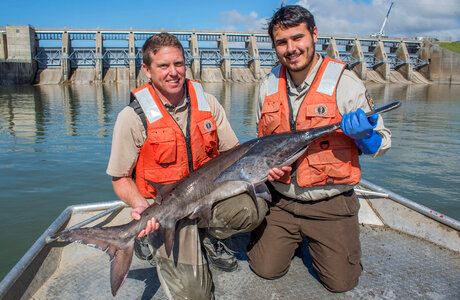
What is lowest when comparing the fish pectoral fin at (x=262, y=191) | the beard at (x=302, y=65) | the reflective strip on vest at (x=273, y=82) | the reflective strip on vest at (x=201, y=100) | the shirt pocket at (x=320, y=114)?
the fish pectoral fin at (x=262, y=191)

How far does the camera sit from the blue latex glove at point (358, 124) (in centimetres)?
302

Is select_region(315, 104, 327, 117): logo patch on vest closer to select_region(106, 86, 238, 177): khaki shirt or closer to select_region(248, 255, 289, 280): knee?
select_region(106, 86, 238, 177): khaki shirt

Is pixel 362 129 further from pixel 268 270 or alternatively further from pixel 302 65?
pixel 268 270

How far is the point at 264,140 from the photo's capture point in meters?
3.36

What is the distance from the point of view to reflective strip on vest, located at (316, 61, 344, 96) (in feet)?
11.7

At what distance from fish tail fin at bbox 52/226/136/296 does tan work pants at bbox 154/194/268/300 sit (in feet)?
1.20

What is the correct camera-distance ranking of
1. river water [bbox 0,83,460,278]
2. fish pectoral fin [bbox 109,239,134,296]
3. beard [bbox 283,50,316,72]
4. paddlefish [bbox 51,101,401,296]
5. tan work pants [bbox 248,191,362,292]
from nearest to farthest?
fish pectoral fin [bbox 109,239,134,296]
paddlefish [bbox 51,101,401,296]
tan work pants [bbox 248,191,362,292]
beard [bbox 283,50,316,72]
river water [bbox 0,83,460,278]

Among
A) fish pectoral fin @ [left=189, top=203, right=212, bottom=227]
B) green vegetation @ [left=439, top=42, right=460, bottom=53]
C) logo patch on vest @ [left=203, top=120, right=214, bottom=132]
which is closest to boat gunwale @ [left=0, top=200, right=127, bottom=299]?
fish pectoral fin @ [left=189, top=203, right=212, bottom=227]

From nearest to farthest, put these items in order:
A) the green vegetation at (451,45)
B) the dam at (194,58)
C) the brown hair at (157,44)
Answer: the brown hair at (157,44) < the dam at (194,58) < the green vegetation at (451,45)

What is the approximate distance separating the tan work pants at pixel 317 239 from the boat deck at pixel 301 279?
135mm

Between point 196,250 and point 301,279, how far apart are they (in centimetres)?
122

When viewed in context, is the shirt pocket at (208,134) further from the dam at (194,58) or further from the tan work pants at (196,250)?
the dam at (194,58)

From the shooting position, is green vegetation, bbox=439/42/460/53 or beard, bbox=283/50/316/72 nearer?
beard, bbox=283/50/316/72

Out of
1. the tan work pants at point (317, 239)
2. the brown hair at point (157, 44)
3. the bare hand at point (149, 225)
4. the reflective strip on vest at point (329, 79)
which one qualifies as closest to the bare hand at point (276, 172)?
the tan work pants at point (317, 239)
